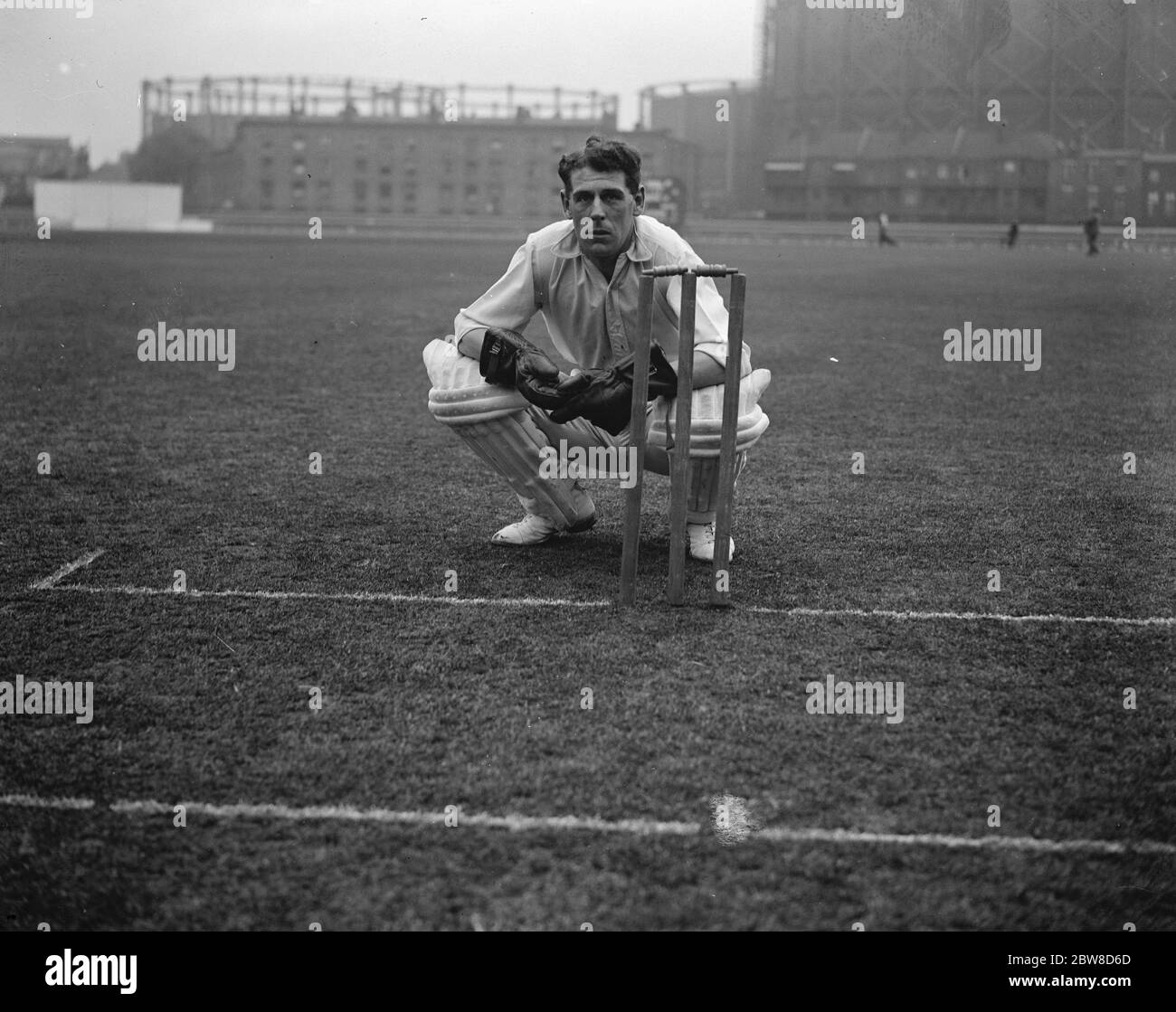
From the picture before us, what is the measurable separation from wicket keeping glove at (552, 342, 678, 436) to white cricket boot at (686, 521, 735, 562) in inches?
25.8

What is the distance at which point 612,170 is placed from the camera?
5148 mm

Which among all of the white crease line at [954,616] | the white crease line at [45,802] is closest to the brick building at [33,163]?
the white crease line at [954,616]

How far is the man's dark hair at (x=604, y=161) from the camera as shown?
5109mm

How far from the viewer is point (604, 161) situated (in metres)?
5.12

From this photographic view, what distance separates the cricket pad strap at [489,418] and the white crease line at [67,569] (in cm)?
157

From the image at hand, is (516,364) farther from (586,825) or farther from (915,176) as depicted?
(915,176)

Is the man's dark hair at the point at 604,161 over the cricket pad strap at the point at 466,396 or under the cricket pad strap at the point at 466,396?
over

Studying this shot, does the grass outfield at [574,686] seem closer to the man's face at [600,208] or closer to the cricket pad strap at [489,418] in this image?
the cricket pad strap at [489,418]

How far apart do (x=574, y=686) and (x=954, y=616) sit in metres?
1.61

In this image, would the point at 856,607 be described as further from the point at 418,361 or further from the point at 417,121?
the point at 417,121

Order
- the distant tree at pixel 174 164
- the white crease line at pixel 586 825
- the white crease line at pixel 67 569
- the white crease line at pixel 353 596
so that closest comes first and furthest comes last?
the white crease line at pixel 586 825 < the white crease line at pixel 353 596 < the white crease line at pixel 67 569 < the distant tree at pixel 174 164

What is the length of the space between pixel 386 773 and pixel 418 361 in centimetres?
1012

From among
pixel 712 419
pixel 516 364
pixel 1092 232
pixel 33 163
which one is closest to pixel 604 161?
pixel 516 364
